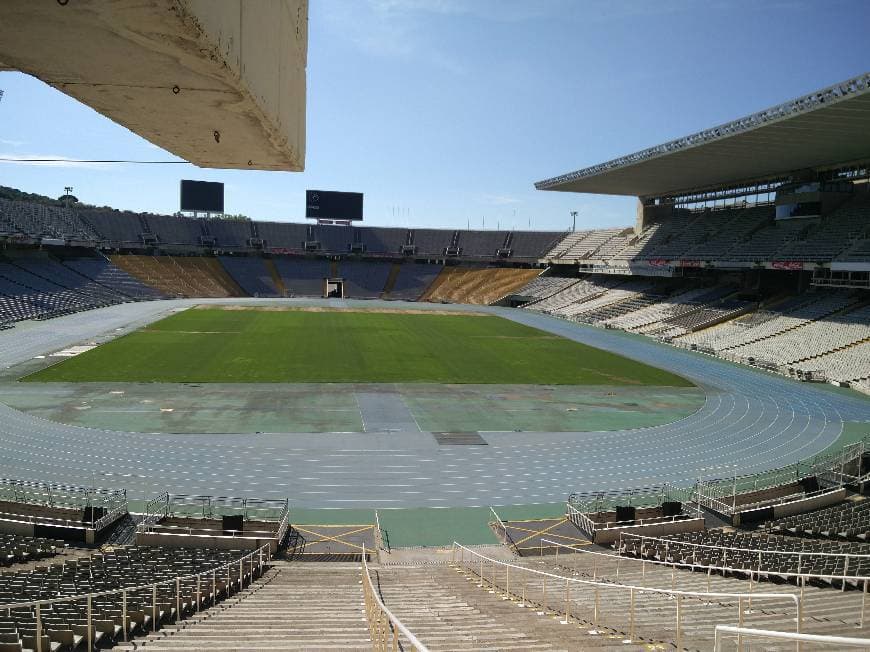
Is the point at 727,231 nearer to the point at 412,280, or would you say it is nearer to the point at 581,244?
the point at 581,244

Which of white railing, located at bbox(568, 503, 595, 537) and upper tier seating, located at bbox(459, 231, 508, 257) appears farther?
upper tier seating, located at bbox(459, 231, 508, 257)

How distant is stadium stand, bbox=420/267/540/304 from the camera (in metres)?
92.1

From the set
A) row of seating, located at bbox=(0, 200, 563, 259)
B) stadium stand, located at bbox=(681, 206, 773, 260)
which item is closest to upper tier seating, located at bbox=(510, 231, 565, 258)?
row of seating, located at bbox=(0, 200, 563, 259)

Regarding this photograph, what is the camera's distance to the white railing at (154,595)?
625 centimetres

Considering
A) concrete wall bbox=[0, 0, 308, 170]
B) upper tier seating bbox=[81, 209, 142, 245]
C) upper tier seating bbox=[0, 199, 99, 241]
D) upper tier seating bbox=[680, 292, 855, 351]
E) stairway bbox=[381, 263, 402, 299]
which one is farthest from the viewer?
stairway bbox=[381, 263, 402, 299]

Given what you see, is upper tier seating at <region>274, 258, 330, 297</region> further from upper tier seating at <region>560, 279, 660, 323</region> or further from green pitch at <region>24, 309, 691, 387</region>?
upper tier seating at <region>560, 279, 660, 323</region>

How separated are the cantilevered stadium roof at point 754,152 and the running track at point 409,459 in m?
18.1

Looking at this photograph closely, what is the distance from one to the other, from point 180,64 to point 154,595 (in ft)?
24.2

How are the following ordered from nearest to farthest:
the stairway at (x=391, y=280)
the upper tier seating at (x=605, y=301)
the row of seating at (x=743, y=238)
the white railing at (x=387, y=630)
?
the white railing at (x=387, y=630), the row of seating at (x=743, y=238), the upper tier seating at (x=605, y=301), the stairway at (x=391, y=280)

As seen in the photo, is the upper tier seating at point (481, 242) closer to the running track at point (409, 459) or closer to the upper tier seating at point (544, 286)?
the upper tier seating at point (544, 286)

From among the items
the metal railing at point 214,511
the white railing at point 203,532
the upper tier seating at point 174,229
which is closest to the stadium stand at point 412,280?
the upper tier seating at point 174,229

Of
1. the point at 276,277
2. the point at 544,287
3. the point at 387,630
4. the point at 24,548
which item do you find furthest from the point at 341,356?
the point at 276,277

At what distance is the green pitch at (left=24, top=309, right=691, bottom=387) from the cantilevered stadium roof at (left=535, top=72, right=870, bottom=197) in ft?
57.1

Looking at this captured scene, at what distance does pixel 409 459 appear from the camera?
22.8m
